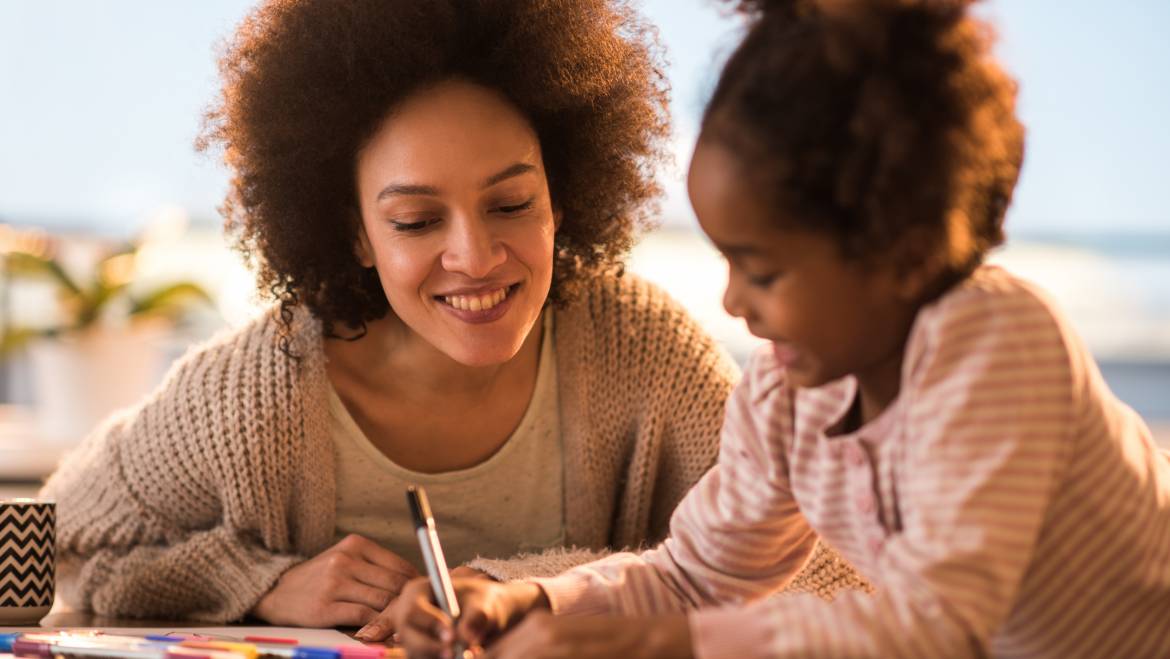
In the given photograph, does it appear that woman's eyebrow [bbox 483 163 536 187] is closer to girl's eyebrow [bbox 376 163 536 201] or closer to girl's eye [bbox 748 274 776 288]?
girl's eyebrow [bbox 376 163 536 201]

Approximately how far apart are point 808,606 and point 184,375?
0.87m

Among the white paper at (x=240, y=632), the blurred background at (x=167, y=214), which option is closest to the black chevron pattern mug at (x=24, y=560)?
the white paper at (x=240, y=632)

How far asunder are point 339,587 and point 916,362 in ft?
2.19

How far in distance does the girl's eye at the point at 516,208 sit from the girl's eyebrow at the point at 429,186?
3 centimetres

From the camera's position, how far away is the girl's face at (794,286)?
731 mm

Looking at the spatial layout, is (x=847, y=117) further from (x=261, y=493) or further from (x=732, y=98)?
(x=261, y=493)

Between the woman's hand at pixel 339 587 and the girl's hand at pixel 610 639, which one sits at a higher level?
the girl's hand at pixel 610 639

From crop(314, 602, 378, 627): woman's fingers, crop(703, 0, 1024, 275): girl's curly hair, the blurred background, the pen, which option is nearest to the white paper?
crop(314, 602, 378, 627): woman's fingers

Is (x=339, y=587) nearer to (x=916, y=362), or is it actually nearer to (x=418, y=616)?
(x=418, y=616)

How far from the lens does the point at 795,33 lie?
729 millimetres

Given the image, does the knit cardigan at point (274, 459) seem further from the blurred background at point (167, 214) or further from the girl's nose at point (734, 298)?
the blurred background at point (167, 214)

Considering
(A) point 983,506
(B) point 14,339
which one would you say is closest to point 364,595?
(A) point 983,506

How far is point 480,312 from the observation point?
1.28m

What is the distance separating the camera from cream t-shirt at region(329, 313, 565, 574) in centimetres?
143
